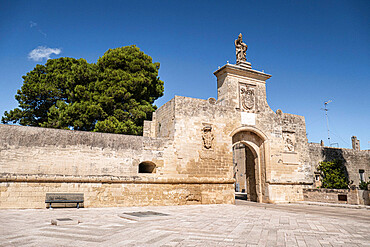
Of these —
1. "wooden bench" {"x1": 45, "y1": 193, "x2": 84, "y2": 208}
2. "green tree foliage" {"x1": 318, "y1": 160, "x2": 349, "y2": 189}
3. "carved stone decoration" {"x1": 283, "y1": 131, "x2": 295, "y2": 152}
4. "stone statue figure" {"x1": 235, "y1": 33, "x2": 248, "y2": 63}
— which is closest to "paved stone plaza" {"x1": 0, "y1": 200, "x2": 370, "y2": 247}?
"wooden bench" {"x1": 45, "y1": 193, "x2": 84, "y2": 208}

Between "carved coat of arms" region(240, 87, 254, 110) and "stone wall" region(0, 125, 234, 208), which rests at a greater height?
"carved coat of arms" region(240, 87, 254, 110)

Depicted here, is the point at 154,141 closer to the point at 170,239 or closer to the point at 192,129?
the point at 192,129

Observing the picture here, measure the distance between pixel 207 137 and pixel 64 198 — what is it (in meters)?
6.62

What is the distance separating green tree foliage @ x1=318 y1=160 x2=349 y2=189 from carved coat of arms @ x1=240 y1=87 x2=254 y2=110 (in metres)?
7.99

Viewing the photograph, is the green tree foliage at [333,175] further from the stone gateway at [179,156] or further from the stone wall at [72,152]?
the stone wall at [72,152]

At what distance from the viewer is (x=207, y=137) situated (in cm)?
1262

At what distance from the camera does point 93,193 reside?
9.81 metres

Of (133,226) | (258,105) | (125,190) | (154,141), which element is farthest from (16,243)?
(258,105)

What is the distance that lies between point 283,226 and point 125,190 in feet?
20.6

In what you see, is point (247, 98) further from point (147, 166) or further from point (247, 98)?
point (147, 166)

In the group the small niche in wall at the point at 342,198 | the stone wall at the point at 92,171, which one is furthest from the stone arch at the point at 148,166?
the small niche in wall at the point at 342,198

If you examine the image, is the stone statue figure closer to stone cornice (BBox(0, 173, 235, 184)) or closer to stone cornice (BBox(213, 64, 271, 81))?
stone cornice (BBox(213, 64, 271, 81))

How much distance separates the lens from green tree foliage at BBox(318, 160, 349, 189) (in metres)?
17.0

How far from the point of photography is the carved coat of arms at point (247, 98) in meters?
14.1
